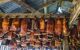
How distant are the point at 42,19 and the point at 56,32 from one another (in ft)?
1.46

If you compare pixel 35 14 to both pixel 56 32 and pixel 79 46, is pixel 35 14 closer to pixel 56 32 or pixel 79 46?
pixel 56 32

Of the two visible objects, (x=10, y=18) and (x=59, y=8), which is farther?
(x=59, y=8)

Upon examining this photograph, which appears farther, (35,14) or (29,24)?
(29,24)

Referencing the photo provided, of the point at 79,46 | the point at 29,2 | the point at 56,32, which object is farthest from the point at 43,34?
the point at 79,46

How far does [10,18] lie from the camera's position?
19.0ft

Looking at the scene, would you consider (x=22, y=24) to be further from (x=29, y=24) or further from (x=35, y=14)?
(x=35, y=14)

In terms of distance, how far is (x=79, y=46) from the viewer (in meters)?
7.05

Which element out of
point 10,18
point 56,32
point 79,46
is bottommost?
point 79,46

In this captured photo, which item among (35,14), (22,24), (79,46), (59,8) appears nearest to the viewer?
(35,14)

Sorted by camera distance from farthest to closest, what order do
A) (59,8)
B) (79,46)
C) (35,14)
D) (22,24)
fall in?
(79,46) → (59,8) → (22,24) → (35,14)

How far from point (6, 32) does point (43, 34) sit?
2.85 ft

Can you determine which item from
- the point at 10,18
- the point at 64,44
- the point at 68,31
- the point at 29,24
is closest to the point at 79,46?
the point at 64,44

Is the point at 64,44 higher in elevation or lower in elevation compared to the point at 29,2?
lower

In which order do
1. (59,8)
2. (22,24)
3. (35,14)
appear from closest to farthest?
(35,14), (22,24), (59,8)
